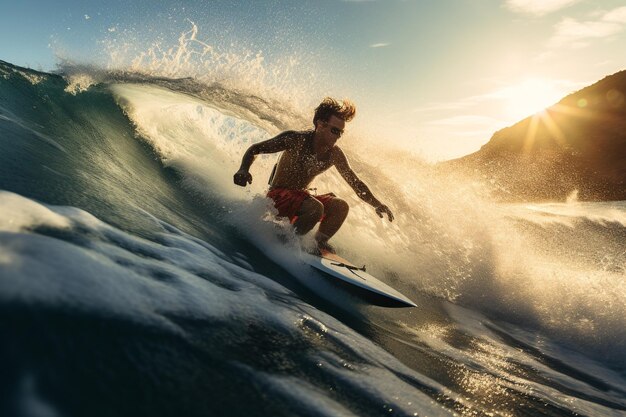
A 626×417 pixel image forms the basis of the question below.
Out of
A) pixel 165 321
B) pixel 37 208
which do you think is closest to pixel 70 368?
pixel 165 321

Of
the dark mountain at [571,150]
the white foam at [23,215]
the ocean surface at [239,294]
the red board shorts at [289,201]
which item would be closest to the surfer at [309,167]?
the red board shorts at [289,201]

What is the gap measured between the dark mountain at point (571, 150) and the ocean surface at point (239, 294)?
1512 inches

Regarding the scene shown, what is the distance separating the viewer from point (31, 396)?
1090mm

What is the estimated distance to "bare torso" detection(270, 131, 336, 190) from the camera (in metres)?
5.14

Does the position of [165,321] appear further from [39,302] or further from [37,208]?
[37,208]

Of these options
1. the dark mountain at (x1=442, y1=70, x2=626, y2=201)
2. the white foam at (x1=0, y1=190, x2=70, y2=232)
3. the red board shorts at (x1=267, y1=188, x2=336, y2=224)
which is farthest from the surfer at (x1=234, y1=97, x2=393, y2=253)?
the dark mountain at (x1=442, y1=70, x2=626, y2=201)

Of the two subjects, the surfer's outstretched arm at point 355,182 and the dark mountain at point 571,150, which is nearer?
the surfer's outstretched arm at point 355,182

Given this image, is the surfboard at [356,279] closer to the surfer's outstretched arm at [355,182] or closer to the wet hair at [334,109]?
the surfer's outstretched arm at [355,182]

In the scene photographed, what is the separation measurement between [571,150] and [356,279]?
5114 cm

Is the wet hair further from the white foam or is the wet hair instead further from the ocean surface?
the white foam

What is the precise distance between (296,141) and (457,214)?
16.4 feet

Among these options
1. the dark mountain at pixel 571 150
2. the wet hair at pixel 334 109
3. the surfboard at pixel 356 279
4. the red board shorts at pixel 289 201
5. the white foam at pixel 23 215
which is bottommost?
the white foam at pixel 23 215

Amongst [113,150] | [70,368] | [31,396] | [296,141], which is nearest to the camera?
[31,396]

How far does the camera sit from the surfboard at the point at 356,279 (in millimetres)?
4074
